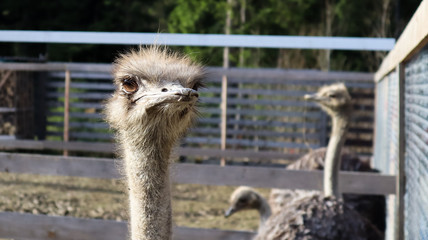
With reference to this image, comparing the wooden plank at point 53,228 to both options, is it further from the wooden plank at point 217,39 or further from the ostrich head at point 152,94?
the ostrich head at point 152,94

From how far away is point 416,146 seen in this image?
2.35 m

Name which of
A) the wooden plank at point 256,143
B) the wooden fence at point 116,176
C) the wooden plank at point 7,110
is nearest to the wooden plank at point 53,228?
the wooden fence at point 116,176

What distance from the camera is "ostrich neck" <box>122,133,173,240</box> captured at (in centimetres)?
199

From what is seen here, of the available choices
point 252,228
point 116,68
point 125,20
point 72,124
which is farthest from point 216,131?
point 116,68

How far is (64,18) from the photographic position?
14953mm

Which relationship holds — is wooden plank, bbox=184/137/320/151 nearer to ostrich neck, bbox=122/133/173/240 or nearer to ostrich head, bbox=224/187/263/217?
ostrich head, bbox=224/187/263/217

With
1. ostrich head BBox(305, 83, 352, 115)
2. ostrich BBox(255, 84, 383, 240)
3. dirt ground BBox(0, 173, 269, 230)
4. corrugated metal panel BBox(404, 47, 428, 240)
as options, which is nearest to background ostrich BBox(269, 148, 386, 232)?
ostrich head BBox(305, 83, 352, 115)

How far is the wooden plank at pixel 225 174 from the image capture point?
3.84 m

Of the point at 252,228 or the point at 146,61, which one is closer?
the point at 146,61

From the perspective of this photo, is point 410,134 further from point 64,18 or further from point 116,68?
point 64,18

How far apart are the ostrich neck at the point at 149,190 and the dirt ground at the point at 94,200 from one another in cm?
311

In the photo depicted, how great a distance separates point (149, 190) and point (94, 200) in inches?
198

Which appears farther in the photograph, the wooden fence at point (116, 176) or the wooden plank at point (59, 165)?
the wooden plank at point (59, 165)

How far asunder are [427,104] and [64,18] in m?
13.8
